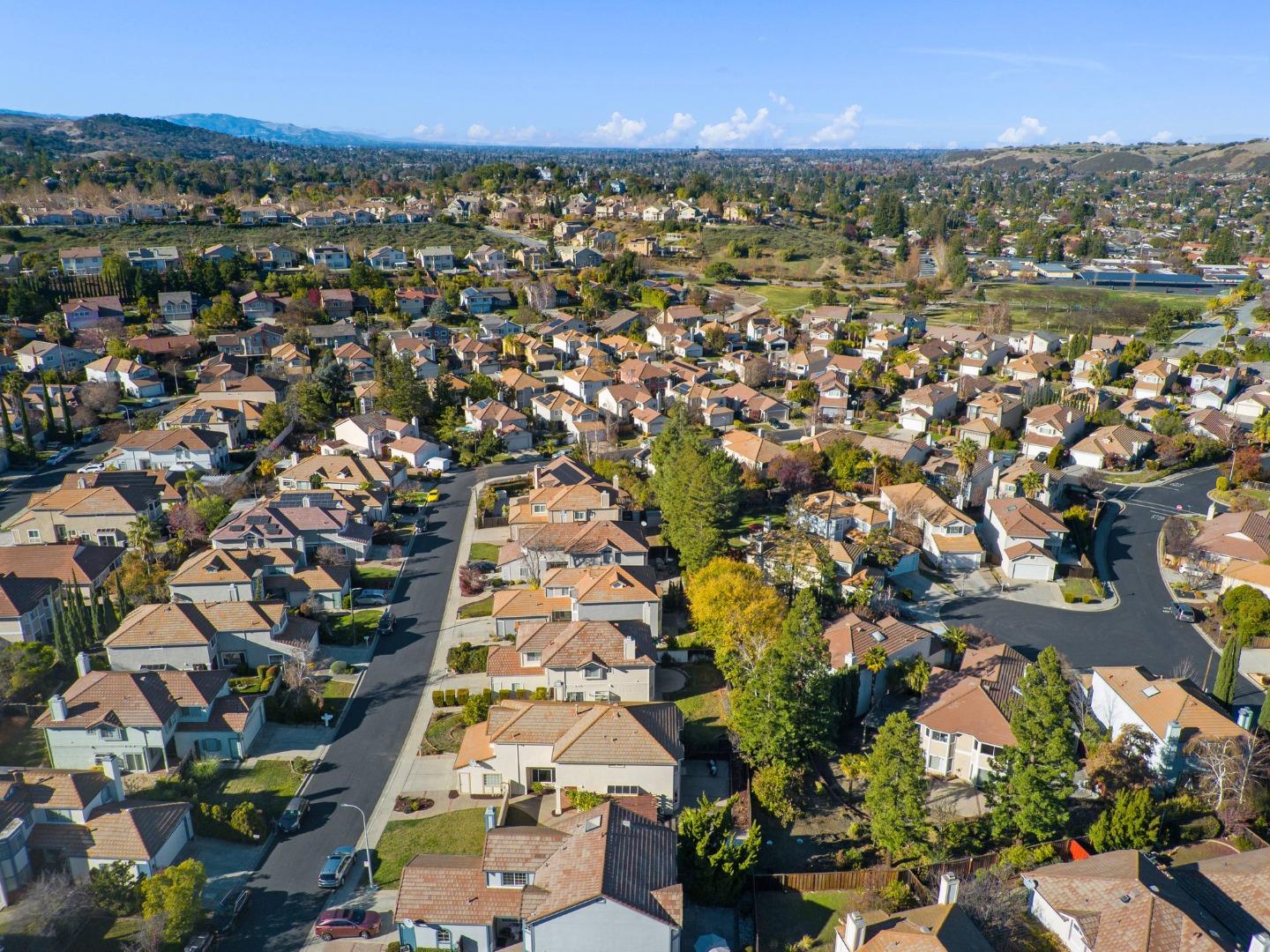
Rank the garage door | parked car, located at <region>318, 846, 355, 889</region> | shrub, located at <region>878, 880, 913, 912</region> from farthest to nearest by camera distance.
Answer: the garage door → parked car, located at <region>318, 846, 355, 889</region> → shrub, located at <region>878, 880, 913, 912</region>

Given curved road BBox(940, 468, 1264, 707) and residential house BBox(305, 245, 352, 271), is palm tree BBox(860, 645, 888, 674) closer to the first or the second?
curved road BBox(940, 468, 1264, 707)

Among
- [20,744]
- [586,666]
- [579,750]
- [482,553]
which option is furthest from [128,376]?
[579,750]

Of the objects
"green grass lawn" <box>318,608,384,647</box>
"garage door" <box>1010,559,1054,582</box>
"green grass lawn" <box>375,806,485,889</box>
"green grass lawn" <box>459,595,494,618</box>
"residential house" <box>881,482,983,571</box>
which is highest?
"residential house" <box>881,482,983,571</box>

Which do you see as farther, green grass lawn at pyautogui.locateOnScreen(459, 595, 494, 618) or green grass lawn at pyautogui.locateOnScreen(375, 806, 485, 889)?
green grass lawn at pyautogui.locateOnScreen(459, 595, 494, 618)

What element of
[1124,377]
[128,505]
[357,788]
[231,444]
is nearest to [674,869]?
[357,788]

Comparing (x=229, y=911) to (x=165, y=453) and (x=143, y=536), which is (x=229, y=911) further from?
(x=165, y=453)

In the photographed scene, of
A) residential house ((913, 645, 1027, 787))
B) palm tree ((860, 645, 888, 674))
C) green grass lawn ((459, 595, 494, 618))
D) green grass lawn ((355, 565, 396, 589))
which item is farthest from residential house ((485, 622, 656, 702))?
green grass lawn ((355, 565, 396, 589))

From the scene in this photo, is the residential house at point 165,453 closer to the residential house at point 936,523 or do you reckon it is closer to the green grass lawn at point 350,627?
the green grass lawn at point 350,627
